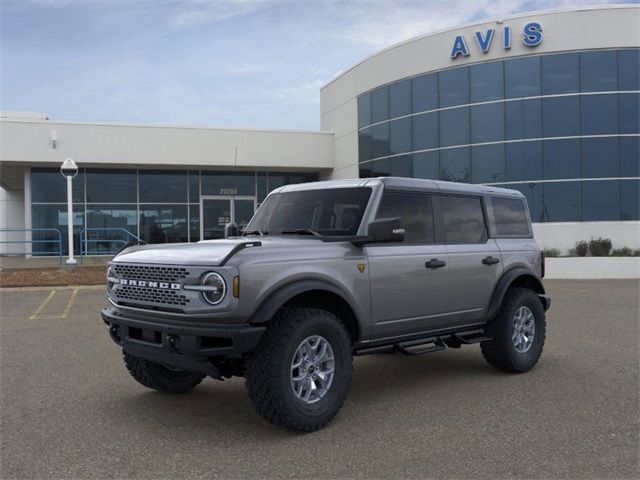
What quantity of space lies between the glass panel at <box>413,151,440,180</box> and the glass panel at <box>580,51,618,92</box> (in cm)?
543

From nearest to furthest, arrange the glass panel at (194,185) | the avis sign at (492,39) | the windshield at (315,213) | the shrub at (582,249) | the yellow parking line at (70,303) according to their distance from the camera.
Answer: the windshield at (315,213) < the yellow parking line at (70,303) < the shrub at (582,249) < the avis sign at (492,39) < the glass panel at (194,185)

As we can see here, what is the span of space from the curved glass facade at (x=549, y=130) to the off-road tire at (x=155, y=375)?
17435 millimetres

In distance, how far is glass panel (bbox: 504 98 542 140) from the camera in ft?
68.1

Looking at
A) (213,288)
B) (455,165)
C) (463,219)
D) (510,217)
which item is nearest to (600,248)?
(455,165)

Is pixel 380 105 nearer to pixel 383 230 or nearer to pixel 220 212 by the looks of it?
pixel 220 212

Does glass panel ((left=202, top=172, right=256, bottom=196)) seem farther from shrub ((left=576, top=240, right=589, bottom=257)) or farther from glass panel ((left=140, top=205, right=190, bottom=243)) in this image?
shrub ((left=576, top=240, right=589, bottom=257))

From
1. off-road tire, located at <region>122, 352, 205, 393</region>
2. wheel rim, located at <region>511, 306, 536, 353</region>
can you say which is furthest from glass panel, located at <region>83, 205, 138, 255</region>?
wheel rim, located at <region>511, 306, 536, 353</region>

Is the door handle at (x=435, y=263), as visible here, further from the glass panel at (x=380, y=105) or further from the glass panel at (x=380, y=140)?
the glass panel at (x=380, y=105)

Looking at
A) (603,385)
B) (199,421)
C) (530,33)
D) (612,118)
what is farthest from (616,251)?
(199,421)

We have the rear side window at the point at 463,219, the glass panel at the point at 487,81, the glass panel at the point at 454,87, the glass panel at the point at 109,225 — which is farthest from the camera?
the glass panel at the point at 109,225

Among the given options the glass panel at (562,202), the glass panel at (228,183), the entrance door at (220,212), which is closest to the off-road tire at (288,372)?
the glass panel at (562,202)

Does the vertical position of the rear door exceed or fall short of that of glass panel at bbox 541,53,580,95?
it falls short

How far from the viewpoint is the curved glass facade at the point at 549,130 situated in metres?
20.1

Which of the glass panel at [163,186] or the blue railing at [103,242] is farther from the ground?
the glass panel at [163,186]
